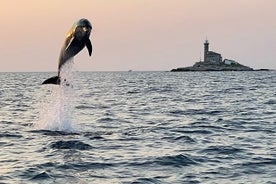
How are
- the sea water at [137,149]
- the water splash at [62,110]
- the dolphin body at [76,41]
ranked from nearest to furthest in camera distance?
the sea water at [137,149]
the dolphin body at [76,41]
the water splash at [62,110]

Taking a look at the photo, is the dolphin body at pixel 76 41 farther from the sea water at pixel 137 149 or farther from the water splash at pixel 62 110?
the sea water at pixel 137 149

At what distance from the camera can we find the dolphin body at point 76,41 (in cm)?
1282

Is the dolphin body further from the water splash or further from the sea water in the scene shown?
the sea water

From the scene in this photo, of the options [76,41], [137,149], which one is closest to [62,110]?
[137,149]

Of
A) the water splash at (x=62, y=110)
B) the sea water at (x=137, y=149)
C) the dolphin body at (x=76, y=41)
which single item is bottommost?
the sea water at (x=137, y=149)

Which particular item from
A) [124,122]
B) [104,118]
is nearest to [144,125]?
[124,122]

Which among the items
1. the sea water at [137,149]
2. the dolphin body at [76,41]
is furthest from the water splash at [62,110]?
the dolphin body at [76,41]

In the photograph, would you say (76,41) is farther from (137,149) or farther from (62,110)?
(62,110)

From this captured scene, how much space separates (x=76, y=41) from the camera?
13.6 meters

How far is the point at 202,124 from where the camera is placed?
67.8ft

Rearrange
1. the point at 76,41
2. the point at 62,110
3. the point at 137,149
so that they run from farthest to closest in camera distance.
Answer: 1. the point at 62,110
2. the point at 137,149
3. the point at 76,41

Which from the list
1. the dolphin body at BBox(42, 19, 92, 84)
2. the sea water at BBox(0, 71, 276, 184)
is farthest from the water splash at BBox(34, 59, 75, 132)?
the dolphin body at BBox(42, 19, 92, 84)

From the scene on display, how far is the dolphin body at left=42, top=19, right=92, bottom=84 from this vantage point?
12820 mm

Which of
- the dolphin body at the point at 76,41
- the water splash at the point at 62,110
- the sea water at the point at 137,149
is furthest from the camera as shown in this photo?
the water splash at the point at 62,110
